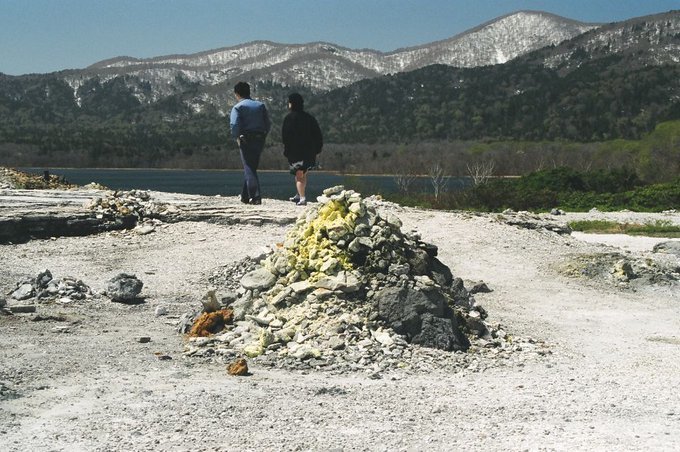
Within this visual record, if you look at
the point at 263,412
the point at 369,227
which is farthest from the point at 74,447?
the point at 369,227

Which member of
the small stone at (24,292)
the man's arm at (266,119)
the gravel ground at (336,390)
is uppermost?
the man's arm at (266,119)

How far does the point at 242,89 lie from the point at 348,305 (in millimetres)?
6804

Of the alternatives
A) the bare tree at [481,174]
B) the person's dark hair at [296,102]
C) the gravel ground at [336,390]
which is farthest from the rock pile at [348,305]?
the bare tree at [481,174]

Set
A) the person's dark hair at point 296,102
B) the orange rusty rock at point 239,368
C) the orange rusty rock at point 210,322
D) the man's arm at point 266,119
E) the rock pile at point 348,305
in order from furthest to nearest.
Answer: the man's arm at point 266,119
the person's dark hair at point 296,102
the orange rusty rock at point 210,322
the rock pile at point 348,305
the orange rusty rock at point 239,368

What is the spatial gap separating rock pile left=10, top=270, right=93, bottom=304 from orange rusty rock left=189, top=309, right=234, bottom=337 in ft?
8.45

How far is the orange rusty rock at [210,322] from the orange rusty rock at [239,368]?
1.39 meters

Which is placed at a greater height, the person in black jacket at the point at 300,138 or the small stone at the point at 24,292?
the person in black jacket at the point at 300,138

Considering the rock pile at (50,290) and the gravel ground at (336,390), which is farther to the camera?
the rock pile at (50,290)

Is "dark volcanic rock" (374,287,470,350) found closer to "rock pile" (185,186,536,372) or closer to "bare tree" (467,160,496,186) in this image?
"rock pile" (185,186,536,372)

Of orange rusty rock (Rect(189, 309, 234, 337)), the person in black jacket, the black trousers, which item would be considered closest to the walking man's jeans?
the black trousers

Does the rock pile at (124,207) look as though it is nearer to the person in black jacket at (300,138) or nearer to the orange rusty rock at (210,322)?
the person in black jacket at (300,138)

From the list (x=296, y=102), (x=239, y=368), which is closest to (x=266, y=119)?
(x=296, y=102)

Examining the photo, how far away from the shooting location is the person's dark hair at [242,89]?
47.0ft

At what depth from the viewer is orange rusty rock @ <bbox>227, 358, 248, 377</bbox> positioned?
744 centimetres
